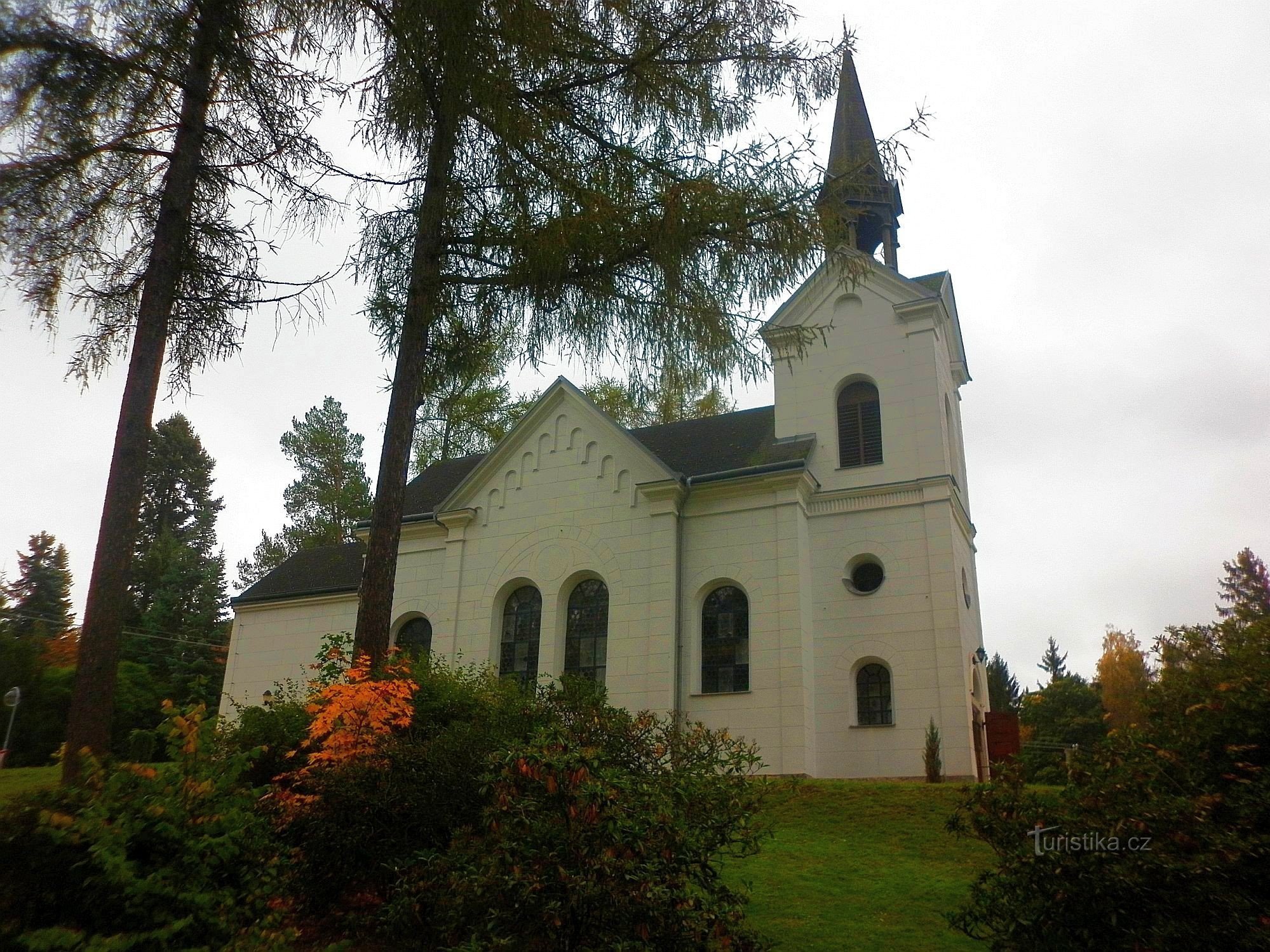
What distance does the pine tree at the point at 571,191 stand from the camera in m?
10.6

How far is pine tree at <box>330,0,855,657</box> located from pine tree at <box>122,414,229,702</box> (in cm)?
2096

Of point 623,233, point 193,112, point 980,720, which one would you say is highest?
point 193,112

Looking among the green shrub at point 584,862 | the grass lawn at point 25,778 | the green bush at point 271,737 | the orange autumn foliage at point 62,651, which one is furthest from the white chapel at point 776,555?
the orange autumn foliage at point 62,651

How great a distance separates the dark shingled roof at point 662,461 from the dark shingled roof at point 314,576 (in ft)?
0.09

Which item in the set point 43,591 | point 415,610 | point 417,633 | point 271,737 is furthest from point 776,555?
point 43,591

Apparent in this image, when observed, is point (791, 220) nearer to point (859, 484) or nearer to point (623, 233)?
point (623, 233)

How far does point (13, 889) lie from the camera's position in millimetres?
5277

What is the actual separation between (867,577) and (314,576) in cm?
1623

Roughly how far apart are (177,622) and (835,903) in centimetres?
3863

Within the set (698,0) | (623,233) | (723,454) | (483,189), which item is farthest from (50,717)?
(698,0)

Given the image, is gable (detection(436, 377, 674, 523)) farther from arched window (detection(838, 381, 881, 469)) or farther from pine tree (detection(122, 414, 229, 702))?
pine tree (detection(122, 414, 229, 702))

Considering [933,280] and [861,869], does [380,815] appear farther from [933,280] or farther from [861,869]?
[933,280]

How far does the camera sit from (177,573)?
41.2 metres

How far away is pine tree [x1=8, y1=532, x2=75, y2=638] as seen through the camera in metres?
→ 43.0
